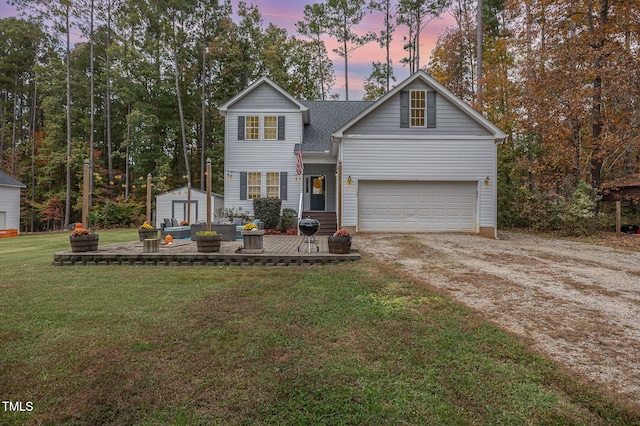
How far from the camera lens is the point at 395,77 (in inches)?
967

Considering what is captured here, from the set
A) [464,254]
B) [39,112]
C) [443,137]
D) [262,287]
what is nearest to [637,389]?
[262,287]

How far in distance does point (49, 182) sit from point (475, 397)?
2799 centimetres

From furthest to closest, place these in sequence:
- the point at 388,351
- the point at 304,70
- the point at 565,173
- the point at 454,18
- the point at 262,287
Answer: the point at 304,70 → the point at 454,18 → the point at 565,173 → the point at 262,287 → the point at 388,351

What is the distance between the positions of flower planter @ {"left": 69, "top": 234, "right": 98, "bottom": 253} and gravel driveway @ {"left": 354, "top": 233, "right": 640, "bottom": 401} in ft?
21.8

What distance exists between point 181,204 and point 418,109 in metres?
11.9

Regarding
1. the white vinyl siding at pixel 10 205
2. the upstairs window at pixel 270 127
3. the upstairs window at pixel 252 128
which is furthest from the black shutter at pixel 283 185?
the white vinyl siding at pixel 10 205

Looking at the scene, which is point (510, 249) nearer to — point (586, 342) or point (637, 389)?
point (586, 342)

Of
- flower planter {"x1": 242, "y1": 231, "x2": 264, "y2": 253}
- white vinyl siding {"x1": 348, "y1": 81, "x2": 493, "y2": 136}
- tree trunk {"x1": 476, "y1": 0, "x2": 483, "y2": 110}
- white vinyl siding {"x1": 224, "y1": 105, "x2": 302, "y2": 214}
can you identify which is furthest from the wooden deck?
tree trunk {"x1": 476, "y1": 0, "x2": 483, "y2": 110}

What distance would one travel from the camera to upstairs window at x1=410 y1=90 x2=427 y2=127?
1222 centimetres

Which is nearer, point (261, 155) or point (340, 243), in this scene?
point (340, 243)

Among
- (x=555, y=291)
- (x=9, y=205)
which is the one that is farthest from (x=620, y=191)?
(x=9, y=205)

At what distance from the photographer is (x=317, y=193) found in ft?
51.0

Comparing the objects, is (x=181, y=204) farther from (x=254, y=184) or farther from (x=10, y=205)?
(x=10, y=205)

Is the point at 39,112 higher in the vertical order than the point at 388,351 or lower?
higher
